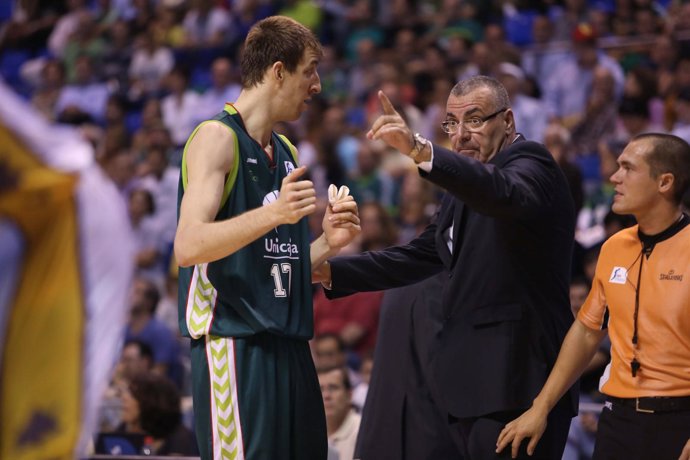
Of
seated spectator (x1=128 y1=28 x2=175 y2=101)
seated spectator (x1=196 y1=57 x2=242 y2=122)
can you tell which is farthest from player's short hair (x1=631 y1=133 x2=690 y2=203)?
seated spectator (x1=128 y1=28 x2=175 y2=101)

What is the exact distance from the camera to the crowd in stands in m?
8.61

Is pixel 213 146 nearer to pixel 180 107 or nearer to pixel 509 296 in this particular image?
pixel 509 296

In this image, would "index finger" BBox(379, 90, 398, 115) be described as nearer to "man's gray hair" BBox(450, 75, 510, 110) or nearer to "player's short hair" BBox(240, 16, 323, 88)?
"player's short hair" BBox(240, 16, 323, 88)

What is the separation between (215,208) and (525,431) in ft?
4.55

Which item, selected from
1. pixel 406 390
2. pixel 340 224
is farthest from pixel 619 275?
pixel 406 390

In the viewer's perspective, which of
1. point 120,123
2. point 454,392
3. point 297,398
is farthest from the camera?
point 120,123

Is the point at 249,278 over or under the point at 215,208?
under

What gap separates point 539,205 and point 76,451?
2489mm

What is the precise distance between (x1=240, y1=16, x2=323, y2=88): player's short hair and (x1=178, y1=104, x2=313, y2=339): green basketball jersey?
0.18m

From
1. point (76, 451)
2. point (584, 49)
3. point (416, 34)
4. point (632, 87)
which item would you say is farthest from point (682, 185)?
point (416, 34)

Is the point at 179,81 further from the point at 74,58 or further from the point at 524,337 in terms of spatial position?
the point at 524,337

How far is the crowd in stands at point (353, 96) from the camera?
8609 millimetres

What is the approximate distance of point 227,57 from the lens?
14508mm

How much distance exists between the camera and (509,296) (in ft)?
13.4
